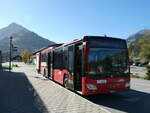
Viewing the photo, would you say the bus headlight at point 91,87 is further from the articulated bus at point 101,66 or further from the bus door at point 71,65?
the bus door at point 71,65

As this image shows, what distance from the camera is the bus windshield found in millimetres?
10711

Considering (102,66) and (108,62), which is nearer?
(102,66)

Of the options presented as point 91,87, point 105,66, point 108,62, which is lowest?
point 91,87

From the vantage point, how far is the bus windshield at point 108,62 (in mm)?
10711

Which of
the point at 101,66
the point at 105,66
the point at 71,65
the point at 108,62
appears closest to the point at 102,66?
the point at 101,66

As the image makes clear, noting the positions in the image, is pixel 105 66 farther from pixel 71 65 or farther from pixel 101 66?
pixel 71 65

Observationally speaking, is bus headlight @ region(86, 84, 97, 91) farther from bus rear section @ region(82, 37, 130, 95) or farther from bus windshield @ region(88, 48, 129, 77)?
bus windshield @ region(88, 48, 129, 77)

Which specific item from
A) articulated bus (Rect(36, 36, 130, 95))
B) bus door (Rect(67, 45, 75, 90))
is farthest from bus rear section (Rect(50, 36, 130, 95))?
bus door (Rect(67, 45, 75, 90))

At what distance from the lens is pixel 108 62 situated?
10992mm

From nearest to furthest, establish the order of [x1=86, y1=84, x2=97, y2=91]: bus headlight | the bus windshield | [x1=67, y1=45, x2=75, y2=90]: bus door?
[x1=86, y1=84, x2=97, y2=91]: bus headlight, the bus windshield, [x1=67, y1=45, x2=75, y2=90]: bus door

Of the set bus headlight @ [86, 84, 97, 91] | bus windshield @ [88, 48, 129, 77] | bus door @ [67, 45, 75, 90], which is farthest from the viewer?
bus door @ [67, 45, 75, 90]

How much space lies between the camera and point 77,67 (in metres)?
12.2

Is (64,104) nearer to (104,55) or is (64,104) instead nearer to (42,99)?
(42,99)

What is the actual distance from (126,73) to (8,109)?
5726 millimetres
